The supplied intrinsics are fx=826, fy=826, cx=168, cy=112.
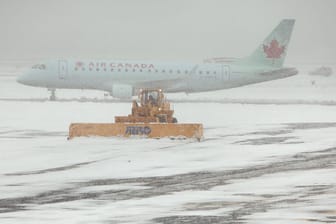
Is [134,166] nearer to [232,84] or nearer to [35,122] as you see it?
[35,122]

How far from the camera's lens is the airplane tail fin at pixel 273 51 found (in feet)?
235

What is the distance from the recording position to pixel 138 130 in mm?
37531

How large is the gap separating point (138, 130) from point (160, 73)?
31.2m

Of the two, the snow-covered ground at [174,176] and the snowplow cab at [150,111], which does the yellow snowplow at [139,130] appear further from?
the snowplow cab at [150,111]

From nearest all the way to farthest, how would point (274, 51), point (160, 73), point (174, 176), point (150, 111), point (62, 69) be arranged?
point (174, 176) < point (150, 111) < point (62, 69) < point (160, 73) < point (274, 51)

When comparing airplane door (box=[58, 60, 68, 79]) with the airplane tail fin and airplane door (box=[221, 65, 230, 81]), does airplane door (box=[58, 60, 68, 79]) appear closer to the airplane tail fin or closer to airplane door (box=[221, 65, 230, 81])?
airplane door (box=[221, 65, 230, 81])

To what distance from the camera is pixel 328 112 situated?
188 feet

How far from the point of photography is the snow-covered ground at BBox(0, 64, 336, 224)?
18.3 meters

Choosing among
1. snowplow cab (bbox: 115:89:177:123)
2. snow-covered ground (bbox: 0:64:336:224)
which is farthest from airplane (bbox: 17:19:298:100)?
snowplow cab (bbox: 115:89:177:123)

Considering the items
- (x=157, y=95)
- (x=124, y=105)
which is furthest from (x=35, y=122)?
(x=124, y=105)

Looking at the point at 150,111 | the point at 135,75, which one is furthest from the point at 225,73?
the point at 150,111

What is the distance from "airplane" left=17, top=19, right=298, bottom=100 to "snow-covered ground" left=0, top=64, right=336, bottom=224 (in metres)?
19.1

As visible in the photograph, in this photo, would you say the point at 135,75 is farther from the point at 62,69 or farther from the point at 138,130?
the point at 138,130

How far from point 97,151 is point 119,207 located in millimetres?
13321
